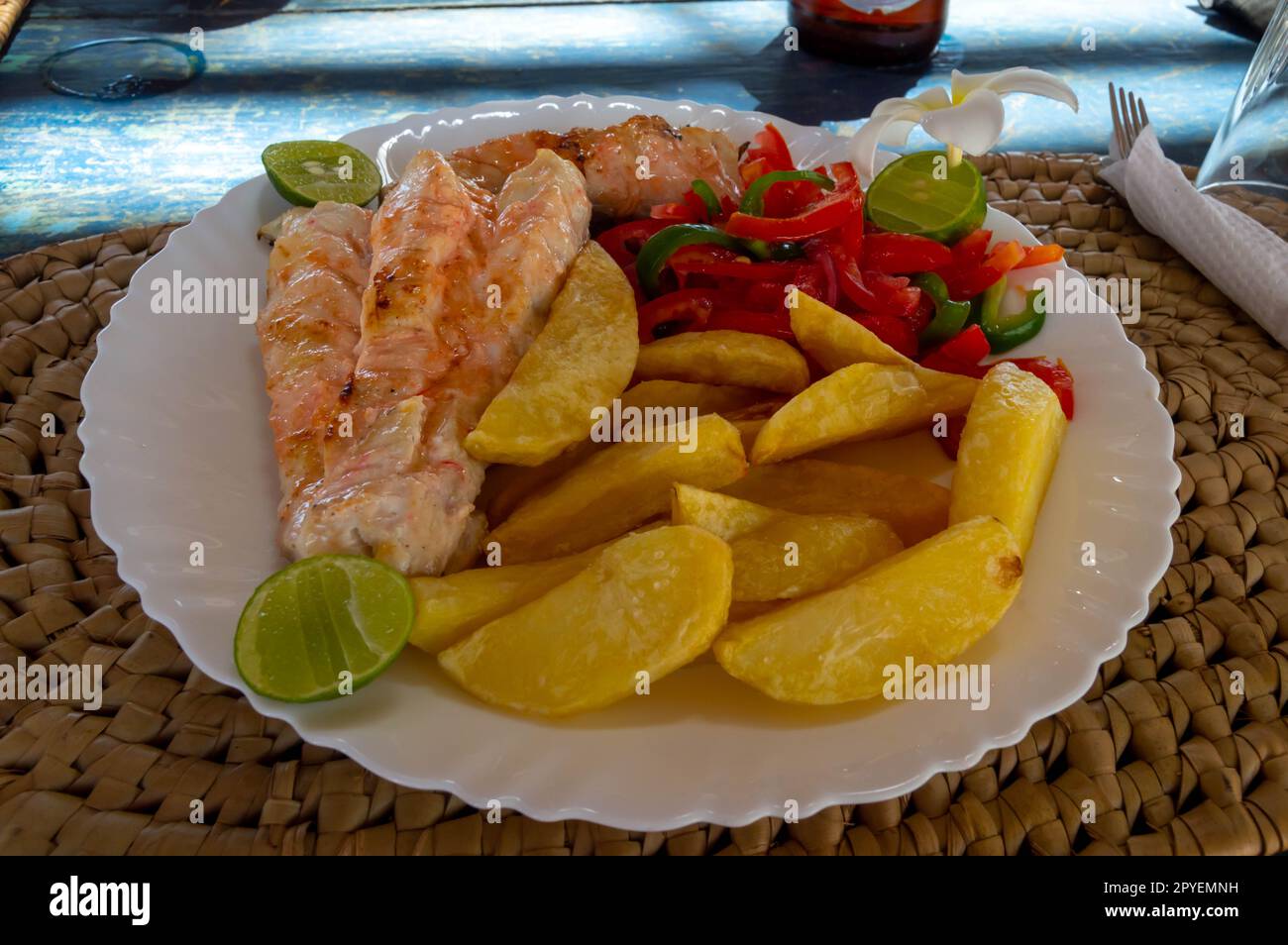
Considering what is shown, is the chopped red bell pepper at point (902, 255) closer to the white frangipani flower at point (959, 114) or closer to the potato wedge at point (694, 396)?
the white frangipani flower at point (959, 114)

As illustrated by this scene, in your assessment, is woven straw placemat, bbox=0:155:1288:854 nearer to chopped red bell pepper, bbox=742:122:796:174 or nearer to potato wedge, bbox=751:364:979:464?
potato wedge, bbox=751:364:979:464

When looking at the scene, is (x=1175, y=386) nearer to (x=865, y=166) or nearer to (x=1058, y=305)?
(x=1058, y=305)

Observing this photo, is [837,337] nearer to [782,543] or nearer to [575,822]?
[782,543]

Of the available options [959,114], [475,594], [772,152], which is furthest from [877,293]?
[475,594]

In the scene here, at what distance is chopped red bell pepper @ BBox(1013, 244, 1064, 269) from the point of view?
355cm

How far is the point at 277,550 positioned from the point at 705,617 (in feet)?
3.84

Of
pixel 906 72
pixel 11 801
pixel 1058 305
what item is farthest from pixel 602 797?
pixel 906 72

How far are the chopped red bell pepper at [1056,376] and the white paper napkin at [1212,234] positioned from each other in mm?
1229

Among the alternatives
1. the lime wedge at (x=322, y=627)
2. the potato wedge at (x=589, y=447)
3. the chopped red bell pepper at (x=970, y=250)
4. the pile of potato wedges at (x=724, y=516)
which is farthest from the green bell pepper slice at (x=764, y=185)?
the lime wedge at (x=322, y=627)

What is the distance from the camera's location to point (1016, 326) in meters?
3.37

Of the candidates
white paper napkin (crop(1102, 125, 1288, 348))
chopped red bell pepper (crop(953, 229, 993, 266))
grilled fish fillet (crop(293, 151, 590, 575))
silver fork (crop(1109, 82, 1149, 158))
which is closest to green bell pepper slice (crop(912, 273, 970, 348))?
chopped red bell pepper (crop(953, 229, 993, 266))

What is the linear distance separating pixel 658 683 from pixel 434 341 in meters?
1.11

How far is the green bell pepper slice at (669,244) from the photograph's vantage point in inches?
129

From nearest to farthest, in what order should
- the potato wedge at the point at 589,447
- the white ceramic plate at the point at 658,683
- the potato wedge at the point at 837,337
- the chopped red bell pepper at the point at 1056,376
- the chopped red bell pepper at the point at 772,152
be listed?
the white ceramic plate at the point at 658,683 < the potato wedge at the point at 589,447 < the potato wedge at the point at 837,337 < the chopped red bell pepper at the point at 1056,376 < the chopped red bell pepper at the point at 772,152
